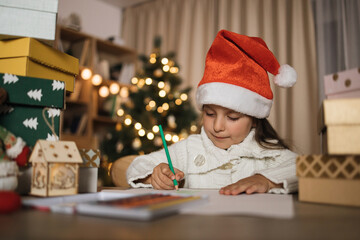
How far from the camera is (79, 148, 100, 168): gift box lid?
683 mm

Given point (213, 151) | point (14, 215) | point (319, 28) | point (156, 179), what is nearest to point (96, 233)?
point (14, 215)

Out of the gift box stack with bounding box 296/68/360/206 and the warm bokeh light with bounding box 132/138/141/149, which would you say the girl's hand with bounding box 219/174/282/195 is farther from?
the warm bokeh light with bounding box 132/138/141/149

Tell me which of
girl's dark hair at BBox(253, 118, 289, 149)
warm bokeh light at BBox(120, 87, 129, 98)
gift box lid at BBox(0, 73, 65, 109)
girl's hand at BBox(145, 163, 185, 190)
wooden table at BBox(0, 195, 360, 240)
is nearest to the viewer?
wooden table at BBox(0, 195, 360, 240)

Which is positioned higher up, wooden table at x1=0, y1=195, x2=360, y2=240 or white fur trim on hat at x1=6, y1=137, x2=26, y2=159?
white fur trim on hat at x1=6, y1=137, x2=26, y2=159

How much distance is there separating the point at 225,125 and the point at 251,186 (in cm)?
43

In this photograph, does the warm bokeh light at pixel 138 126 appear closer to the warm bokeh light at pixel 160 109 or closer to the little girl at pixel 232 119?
the warm bokeh light at pixel 160 109

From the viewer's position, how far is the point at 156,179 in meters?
0.92

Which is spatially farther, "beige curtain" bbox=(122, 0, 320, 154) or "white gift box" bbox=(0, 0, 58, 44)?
"beige curtain" bbox=(122, 0, 320, 154)

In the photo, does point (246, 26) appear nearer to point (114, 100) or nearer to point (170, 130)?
point (170, 130)

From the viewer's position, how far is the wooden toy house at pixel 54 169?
1.81ft

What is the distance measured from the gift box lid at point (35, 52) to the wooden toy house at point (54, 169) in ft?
0.95

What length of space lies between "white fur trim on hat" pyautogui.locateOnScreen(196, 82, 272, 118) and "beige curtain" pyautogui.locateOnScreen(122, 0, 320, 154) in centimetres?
136

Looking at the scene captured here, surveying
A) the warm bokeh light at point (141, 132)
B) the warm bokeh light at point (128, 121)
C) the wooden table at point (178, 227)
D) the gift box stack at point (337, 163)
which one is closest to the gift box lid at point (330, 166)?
the gift box stack at point (337, 163)

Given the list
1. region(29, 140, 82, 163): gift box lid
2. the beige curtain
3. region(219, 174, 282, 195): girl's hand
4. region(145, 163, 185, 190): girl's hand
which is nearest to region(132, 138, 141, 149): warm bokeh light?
the beige curtain
